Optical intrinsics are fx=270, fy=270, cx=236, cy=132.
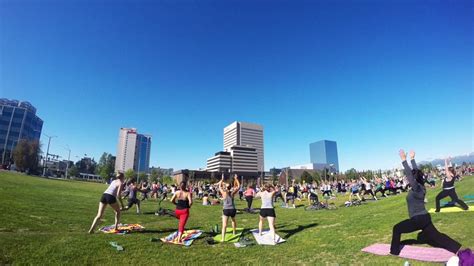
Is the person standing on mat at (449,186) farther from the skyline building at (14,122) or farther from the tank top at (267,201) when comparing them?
the skyline building at (14,122)

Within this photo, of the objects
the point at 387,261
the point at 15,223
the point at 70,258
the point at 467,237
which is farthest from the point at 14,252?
the point at 467,237

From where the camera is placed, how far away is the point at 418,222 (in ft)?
23.1

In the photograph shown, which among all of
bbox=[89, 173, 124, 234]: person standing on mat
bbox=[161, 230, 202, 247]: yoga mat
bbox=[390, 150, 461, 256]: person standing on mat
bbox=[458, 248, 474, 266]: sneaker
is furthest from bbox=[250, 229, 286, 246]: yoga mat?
bbox=[89, 173, 124, 234]: person standing on mat

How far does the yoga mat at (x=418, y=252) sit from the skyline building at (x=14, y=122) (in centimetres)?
16875

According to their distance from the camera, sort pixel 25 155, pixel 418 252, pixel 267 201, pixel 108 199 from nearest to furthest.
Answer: pixel 418 252 → pixel 108 199 → pixel 267 201 → pixel 25 155

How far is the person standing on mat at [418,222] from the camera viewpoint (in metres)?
6.69

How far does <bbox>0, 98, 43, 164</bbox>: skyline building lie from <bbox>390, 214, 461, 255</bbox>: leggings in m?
170

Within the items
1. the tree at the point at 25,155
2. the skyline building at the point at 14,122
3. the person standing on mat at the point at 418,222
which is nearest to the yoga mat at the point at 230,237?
the person standing on mat at the point at 418,222

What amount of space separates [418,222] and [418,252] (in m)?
1.37

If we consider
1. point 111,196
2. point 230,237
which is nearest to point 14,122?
point 111,196

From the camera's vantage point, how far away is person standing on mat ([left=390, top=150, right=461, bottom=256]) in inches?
263

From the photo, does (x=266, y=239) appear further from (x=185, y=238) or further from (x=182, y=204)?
(x=182, y=204)

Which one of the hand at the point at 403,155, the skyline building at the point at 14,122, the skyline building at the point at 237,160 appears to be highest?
the skyline building at the point at 14,122

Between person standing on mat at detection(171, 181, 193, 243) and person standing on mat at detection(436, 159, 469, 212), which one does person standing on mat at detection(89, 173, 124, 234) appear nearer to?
person standing on mat at detection(171, 181, 193, 243)
